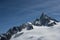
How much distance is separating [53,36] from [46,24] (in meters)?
37.6

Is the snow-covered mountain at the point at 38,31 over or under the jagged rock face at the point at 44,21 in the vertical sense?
under

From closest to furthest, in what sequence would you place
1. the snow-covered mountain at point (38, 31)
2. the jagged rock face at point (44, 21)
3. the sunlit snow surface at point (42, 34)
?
the sunlit snow surface at point (42, 34)
the snow-covered mountain at point (38, 31)
the jagged rock face at point (44, 21)

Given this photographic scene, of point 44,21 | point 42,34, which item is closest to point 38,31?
point 42,34

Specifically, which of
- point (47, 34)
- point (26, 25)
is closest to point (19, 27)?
point (26, 25)

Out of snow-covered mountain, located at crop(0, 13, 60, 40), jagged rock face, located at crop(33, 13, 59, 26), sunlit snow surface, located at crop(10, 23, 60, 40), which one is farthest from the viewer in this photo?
jagged rock face, located at crop(33, 13, 59, 26)

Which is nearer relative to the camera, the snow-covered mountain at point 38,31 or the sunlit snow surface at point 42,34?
the sunlit snow surface at point 42,34

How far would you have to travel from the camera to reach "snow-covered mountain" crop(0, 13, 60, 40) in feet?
445

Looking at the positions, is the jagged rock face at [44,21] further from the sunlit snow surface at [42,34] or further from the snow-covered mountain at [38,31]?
the sunlit snow surface at [42,34]

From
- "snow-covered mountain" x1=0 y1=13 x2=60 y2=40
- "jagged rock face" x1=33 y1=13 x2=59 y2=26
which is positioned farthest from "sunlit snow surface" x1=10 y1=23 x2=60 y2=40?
"jagged rock face" x1=33 y1=13 x2=59 y2=26

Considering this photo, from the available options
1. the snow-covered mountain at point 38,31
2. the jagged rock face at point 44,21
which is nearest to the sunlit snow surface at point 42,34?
the snow-covered mountain at point 38,31

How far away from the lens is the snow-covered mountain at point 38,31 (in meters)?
136

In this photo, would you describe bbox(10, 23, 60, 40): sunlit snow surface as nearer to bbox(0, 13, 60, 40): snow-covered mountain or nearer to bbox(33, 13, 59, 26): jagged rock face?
bbox(0, 13, 60, 40): snow-covered mountain

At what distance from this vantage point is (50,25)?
165 metres

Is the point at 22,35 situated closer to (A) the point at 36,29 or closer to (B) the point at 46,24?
(A) the point at 36,29
